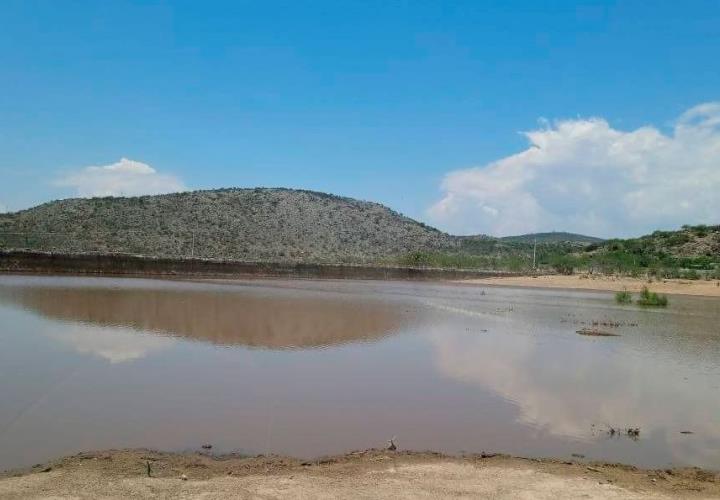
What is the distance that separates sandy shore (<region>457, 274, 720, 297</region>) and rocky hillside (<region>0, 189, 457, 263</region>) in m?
22.7

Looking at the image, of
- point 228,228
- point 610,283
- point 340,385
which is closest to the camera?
point 340,385

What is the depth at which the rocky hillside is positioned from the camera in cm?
6188

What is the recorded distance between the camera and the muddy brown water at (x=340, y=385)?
781 centimetres

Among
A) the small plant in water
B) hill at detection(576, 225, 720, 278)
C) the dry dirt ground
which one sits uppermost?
hill at detection(576, 225, 720, 278)

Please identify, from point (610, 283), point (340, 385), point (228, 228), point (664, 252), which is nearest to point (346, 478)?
point (340, 385)

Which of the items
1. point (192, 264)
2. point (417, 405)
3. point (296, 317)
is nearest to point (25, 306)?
point (296, 317)

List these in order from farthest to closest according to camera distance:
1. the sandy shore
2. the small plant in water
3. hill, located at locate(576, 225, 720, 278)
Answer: hill, located at locate(576, 225, 720, 278) < the sandy shore < the small plant in water

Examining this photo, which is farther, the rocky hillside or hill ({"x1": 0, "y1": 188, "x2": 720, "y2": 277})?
the rocky hillside

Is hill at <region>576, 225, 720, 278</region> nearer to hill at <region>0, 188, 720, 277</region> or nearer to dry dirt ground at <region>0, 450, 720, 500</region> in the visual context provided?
hill at <region>0, 188, 720, 277</region>

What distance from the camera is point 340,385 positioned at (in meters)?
10.8

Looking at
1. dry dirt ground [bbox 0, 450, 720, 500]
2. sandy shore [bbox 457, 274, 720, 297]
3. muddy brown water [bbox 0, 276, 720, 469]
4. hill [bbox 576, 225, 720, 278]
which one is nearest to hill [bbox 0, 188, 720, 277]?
hill [bbox 576, 225, 720, 278]

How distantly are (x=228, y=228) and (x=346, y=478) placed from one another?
230 feet

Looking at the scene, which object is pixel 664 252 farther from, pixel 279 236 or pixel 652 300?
pixel 279 236

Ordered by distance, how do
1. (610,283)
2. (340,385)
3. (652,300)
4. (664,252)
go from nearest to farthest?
1. (340,385)
2. (652,300)
3. (610,283)
4. (664,252)
